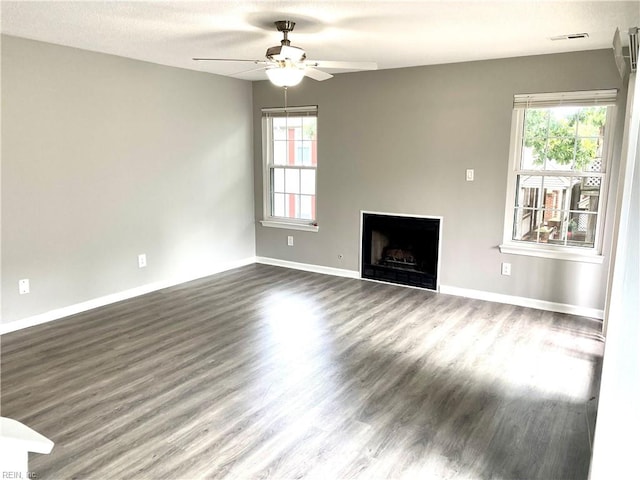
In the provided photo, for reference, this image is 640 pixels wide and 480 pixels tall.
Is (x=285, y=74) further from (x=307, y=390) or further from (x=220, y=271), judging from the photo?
(x=220, y=271)

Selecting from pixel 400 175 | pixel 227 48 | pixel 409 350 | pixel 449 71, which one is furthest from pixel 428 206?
pixel 227 48

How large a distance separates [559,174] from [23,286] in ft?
16.2

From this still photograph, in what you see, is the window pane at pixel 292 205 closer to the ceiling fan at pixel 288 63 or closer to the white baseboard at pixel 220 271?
the white baseboard at pixel 220 271

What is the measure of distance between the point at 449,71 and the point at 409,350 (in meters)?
2.91

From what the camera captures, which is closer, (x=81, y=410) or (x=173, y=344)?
(x=81, y=410)

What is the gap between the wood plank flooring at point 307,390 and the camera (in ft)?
7.77

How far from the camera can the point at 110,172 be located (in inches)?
182

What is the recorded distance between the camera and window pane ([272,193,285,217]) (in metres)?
6.35

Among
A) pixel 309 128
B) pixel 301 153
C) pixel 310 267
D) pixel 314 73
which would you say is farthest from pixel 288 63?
pixel 310 267

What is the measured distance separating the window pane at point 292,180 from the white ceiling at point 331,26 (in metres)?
1.82

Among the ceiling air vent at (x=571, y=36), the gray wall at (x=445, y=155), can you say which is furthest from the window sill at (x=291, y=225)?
the ceiling air vent at (x=571, y=36)

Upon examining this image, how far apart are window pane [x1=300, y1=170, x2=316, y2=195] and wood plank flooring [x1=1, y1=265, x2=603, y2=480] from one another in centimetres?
177

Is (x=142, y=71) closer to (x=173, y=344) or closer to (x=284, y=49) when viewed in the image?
(x=284, y=49)

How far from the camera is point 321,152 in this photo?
5.78 meters
